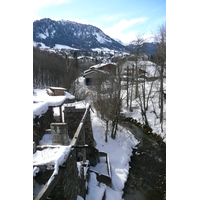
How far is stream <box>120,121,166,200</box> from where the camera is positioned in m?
6.48

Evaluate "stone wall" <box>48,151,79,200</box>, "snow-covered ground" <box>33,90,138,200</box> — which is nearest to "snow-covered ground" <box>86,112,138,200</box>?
"snow-covered ground" <box>33,90,138,200</box>

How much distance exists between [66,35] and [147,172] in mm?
90808

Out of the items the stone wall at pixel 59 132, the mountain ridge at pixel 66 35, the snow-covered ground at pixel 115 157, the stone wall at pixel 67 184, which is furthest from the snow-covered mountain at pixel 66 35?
the stone wall at pixel 67 184

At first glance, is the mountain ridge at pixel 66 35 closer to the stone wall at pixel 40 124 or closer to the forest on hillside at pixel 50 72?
the forest on hillside at pixel 50 72

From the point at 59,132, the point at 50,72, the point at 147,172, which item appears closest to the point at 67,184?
the point at 59,132

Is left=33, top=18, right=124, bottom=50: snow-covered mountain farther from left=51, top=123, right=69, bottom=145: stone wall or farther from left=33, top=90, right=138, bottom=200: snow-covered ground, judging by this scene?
left=51, top=123, right=69, bottom=145: stone wall

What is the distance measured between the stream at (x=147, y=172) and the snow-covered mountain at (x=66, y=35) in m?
Result: 71.5

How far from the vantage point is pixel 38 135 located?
7.00 metres

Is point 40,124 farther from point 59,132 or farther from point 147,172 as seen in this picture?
point 147,172

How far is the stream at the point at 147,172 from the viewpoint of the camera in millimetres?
6484

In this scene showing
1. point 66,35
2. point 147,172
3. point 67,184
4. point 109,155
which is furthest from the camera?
point 66,35

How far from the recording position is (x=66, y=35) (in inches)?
3497
